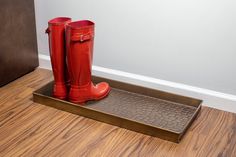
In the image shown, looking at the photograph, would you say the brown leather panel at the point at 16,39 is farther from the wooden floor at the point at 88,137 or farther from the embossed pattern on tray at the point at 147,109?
the embossed pattern on tray at the point at 147,109

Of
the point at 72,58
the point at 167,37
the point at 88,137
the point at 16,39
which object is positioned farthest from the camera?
the point at 16,39

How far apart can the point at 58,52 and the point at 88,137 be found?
44 cm

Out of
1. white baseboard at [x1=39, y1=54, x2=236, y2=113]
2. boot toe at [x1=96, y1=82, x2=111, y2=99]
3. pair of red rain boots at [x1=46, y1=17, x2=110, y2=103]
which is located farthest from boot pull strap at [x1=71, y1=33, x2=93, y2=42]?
white baseboard at [x1=39, y1=54, x2=236, y2=113]

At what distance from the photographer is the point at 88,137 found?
1.39 m

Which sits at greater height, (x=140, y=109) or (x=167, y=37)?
(x=167, y=37)

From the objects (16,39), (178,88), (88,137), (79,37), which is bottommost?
(88,137)

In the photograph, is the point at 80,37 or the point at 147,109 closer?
the point at 80,37

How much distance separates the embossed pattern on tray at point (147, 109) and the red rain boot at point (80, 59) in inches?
2.6

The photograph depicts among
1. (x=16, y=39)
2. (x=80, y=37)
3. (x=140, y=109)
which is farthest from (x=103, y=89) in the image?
(x=16, y=39)

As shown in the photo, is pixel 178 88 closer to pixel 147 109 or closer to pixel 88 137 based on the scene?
pixel 147 109

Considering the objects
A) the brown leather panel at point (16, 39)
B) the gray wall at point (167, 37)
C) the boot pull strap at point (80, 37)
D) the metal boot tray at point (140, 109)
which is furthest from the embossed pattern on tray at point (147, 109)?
the brown leather panel at point (16, 39)

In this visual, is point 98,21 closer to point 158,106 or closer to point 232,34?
point 158,106

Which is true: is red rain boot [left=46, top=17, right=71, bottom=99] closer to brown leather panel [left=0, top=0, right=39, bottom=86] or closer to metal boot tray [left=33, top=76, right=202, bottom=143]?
metal boot tray [left=33, top=76, right=202, bottom=143]

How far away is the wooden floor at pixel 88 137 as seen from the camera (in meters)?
1.31
